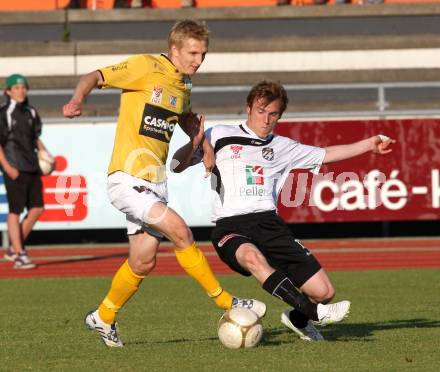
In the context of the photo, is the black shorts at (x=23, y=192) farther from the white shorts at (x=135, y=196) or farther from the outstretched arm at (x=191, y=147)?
the white shorts at (x=135, y=196)

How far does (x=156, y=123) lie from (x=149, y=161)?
0.26 metres

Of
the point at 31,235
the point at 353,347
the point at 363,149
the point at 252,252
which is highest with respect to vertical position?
the point at 363,149

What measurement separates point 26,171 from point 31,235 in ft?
13.3

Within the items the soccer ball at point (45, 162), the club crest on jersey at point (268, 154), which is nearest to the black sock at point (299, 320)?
the club crest on jersey at point (268, 154)

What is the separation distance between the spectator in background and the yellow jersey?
21.1ft

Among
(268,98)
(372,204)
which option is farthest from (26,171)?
(268,98)

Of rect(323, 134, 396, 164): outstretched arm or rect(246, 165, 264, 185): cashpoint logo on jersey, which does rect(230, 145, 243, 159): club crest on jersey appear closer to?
rect(246, 165, 264, 185): cashpoint logo on jersey

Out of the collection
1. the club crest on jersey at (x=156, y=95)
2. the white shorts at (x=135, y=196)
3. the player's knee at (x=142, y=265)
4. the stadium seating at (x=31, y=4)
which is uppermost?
the stadium seating at (x=31, y=4)

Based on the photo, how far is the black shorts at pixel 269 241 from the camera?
27.2 feet

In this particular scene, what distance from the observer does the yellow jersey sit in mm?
7832

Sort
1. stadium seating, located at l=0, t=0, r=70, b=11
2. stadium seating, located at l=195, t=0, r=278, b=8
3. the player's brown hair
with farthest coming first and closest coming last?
stadium seating, located at l=195, t=0, r=278, b=8 → stadium seating, located at l=0, t=0, r=70, b=11 → the player's brown hair

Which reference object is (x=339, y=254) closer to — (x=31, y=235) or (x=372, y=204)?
(x=372, y=204)

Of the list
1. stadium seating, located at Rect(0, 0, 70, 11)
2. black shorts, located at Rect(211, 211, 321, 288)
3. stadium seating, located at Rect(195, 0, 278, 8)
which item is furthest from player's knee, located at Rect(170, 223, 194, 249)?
stadium seating, located at Rect(0, 0, 70, 11)

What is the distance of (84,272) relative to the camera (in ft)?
47.0
